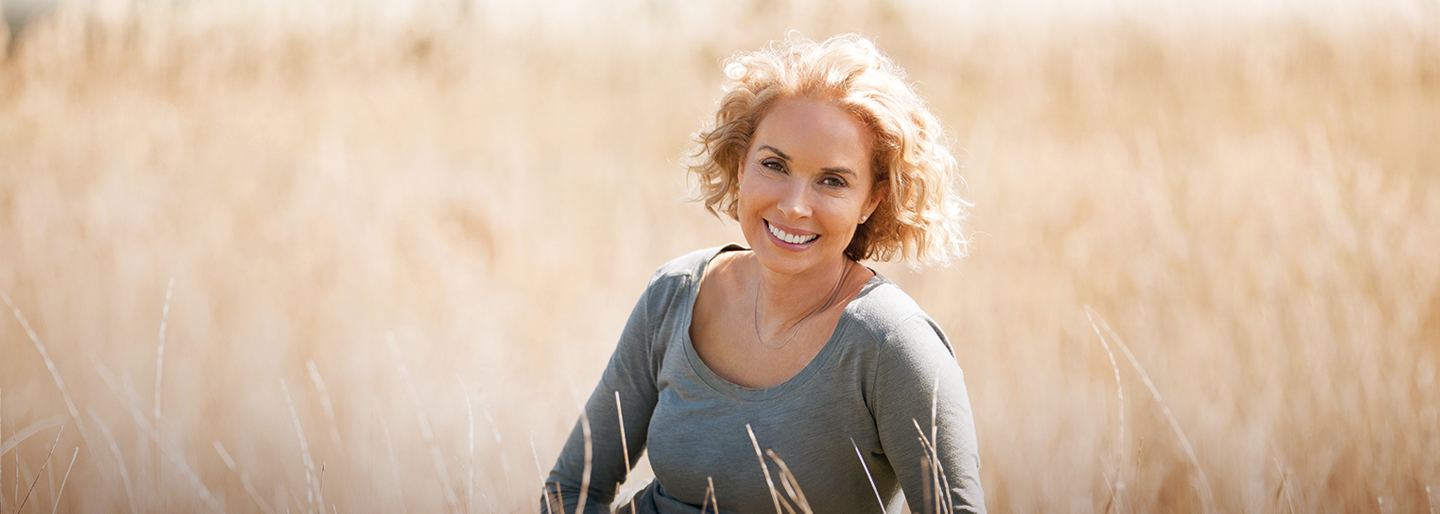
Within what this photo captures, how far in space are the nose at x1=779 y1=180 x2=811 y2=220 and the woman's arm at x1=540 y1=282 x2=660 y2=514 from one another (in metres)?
0.43

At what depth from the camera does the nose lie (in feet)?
5.23

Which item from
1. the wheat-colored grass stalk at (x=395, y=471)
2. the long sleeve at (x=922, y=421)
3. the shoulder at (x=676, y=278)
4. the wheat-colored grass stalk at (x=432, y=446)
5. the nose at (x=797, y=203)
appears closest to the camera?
the long sleeve at (x=922, y=421)

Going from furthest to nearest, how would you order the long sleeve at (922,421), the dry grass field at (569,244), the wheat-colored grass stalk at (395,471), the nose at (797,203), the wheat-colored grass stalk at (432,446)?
1. the dry grass field at (569,244)
2. the wheat-colored grass stalk at (395,471)
3. the wheat-colored grass stalk at (432,446)
4. the nose at (797,203)
5. the long sleeve at (922,421)

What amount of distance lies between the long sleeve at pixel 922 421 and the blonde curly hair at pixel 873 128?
0.32 meters

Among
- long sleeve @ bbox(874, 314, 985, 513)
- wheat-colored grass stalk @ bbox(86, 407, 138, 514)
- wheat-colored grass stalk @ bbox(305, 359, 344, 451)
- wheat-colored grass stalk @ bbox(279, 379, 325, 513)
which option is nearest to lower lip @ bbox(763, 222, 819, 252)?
long sleeve @ bbox(874, 314, 985, 513)

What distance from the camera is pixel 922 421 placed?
58.1 inches

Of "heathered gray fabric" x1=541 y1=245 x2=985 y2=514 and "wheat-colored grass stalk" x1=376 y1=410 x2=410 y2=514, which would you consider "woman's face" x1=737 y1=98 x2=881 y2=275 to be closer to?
"heathered gray fabric" x1=541 y1=245 x2=985 y2=514

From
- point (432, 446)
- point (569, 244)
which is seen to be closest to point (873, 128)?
point (432, 446)

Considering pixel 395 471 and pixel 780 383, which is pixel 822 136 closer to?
pixel 780 383

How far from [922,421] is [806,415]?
0.21 m

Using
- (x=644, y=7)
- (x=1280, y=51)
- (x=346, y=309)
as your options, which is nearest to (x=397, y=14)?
(x=644, y=7)

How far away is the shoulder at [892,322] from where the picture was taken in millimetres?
1500

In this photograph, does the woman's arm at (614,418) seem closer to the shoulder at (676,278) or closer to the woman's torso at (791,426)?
the shoulder at (676,278)

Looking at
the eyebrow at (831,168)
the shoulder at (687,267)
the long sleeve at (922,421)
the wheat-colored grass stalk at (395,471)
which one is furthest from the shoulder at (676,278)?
the wheat-colored grass stalk at (395,471)
